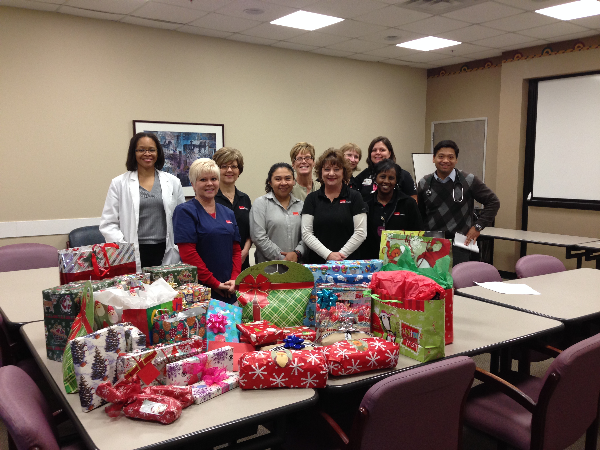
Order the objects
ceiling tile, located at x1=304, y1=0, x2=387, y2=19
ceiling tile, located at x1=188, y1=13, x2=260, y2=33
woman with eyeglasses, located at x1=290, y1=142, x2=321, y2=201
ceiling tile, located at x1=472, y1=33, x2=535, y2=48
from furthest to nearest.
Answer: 1. ceiling tile, located at x1=472, y1=33, x2=535, y2=48
2. ceiling tile, located at x1=188, y1=13, x2=260, y2=33
3. ceiling tile, located at x1=304, y1=0, x2=387, y2=19
4. woman with eyeglasses, located at x1=290, y1=142, x2=321, y2=201

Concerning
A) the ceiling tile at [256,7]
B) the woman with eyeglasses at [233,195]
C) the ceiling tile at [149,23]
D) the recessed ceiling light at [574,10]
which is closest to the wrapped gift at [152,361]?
the woman with eyeglasses at [233,195]

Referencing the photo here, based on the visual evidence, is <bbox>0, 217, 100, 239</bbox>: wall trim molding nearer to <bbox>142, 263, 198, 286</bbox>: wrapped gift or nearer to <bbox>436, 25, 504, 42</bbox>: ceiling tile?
<bbox>142, 263, 198, 286</bbox>: wrapped gift

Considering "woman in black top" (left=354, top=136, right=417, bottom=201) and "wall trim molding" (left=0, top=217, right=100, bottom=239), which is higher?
"woman in black top" (left=354, top=136, right=417, bottom=201)

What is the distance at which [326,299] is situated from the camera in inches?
67.4

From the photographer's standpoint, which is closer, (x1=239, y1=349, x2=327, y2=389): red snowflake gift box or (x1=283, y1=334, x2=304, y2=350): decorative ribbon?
(x1=239, y1=349, x2=327, y2=389): red snowflake gift box

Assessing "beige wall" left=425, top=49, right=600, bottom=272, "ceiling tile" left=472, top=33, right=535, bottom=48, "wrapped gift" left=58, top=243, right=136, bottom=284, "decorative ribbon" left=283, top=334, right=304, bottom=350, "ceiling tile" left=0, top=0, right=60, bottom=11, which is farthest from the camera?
"beige wall" left=425, top=49, right=600, bottom=272

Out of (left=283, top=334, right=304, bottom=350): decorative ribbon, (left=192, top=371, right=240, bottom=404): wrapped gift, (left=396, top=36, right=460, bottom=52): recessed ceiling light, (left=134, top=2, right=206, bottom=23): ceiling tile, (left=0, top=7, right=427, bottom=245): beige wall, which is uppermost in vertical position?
(left=396, top=36, right=460, bottom=52): recessed ceiling light

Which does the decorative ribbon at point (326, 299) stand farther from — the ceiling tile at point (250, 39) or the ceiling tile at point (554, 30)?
the ceiling tile at point (554, 30)

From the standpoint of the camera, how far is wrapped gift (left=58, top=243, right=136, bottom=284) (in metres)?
→ 1.81

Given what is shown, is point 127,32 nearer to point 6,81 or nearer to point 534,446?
point 6,81

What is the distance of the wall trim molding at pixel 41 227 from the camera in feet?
13.8

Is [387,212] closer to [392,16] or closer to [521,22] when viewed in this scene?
[392,16]

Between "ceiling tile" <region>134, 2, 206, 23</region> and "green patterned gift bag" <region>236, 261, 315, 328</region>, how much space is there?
323cm

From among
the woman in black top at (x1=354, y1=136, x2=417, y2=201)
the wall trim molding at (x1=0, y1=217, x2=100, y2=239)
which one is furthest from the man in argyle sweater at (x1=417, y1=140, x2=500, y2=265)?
the wall trim molding at (x1=0, y1=217, x2=100, y2=239)
